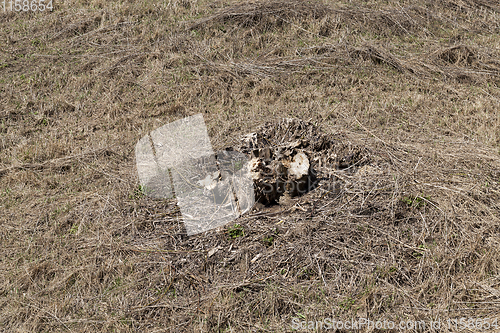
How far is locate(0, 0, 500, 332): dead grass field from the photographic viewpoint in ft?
9.89

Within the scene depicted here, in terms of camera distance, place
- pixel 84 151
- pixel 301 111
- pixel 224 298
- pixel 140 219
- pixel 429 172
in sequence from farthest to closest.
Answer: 1. pixel 301 111
2. pixel 84 151
3. pixel 429 172
4. pixel 140 219
5. pixel 224 298

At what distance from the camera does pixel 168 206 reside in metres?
3.77

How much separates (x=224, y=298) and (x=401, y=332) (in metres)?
1.31

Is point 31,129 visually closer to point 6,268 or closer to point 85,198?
point 85,198

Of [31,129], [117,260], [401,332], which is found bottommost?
[401,332]

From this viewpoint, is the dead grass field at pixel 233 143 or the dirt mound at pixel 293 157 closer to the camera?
the dead grass field at pixel 233 143

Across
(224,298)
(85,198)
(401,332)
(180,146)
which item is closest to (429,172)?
(401,332)

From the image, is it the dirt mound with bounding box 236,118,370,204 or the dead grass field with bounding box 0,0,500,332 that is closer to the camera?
the dead grass field with bounding box 0,0,500,332

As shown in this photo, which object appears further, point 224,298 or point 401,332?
point 224,298

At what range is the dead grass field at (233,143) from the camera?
3.02 meters

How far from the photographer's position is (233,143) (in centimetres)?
448

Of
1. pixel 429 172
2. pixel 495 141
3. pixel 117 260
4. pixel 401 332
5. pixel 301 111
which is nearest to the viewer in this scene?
pixel 401 332

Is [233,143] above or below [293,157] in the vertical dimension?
below

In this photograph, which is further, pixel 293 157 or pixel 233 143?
pixel 233 143
